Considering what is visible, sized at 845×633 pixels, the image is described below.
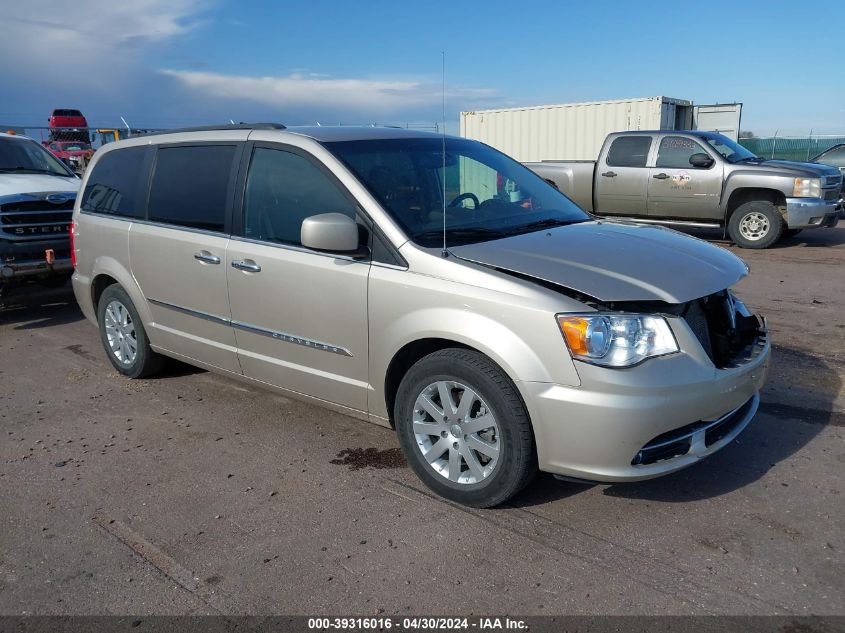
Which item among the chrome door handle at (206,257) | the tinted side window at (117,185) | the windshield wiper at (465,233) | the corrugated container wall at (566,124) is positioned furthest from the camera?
the corrugated container wall at (566,124)

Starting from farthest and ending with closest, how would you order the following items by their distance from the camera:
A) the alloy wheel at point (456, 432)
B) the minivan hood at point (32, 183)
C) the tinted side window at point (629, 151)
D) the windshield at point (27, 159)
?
the tinted side window at point (629, 151) < the windshield at point (27, 159) < the minivan hood at point (32, 183) < the alloy wheel at point (456, 432)

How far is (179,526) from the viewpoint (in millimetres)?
3457

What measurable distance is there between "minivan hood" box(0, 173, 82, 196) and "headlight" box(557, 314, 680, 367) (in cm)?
702

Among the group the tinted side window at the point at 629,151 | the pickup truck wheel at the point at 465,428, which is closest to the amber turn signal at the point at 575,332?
the pickup truck wheel at the point at 465,428

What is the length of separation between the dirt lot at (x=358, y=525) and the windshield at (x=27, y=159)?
16.6 ft

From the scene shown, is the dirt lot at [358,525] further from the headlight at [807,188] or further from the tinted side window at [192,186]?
the headlight at [807,188]

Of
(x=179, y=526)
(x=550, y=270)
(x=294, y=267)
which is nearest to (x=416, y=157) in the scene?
(x=294, y=267)

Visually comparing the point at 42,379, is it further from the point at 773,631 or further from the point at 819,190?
the point at 819,190

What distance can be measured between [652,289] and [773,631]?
1.42 m

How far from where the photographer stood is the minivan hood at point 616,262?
322cm

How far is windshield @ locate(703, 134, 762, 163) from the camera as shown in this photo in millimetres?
11914

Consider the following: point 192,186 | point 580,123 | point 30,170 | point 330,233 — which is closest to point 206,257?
point 192,186

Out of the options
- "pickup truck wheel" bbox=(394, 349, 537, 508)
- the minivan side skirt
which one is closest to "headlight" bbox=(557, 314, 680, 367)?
"pickup truck wheel" bbox=(394, 349, 537, 508)

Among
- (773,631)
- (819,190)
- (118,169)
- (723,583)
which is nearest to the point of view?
(773,631)
